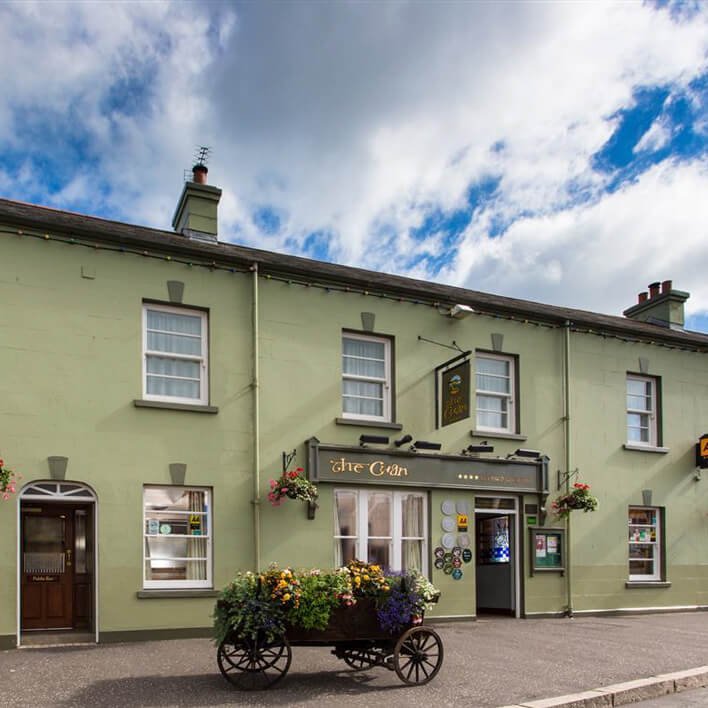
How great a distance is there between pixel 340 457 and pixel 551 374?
5.75 m

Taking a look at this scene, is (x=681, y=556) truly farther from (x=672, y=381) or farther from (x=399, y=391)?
(x=399, y=391)

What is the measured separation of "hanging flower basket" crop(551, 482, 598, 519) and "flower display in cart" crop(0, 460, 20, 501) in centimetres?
1081

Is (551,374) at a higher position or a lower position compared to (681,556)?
higher

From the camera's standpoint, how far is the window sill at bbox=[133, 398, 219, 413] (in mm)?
14156

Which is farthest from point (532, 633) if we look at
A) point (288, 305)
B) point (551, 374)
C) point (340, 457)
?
point (288, 305)

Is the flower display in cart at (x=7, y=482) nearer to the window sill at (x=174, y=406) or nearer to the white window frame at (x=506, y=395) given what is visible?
the window sill at (x=174, y=406)

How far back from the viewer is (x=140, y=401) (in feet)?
46.4

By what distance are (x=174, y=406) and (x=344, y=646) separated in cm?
577

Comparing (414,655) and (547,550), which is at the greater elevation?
(547,550)

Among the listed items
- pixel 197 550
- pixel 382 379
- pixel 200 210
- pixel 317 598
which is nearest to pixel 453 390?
pixel 382 379

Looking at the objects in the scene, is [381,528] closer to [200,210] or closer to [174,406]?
[174,406]

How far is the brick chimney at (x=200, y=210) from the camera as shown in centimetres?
1616

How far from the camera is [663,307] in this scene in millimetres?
22797

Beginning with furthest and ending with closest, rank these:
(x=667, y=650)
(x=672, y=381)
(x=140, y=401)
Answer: (x=672, y=381)
(x=140, y=401)
(x=667, y=650)
